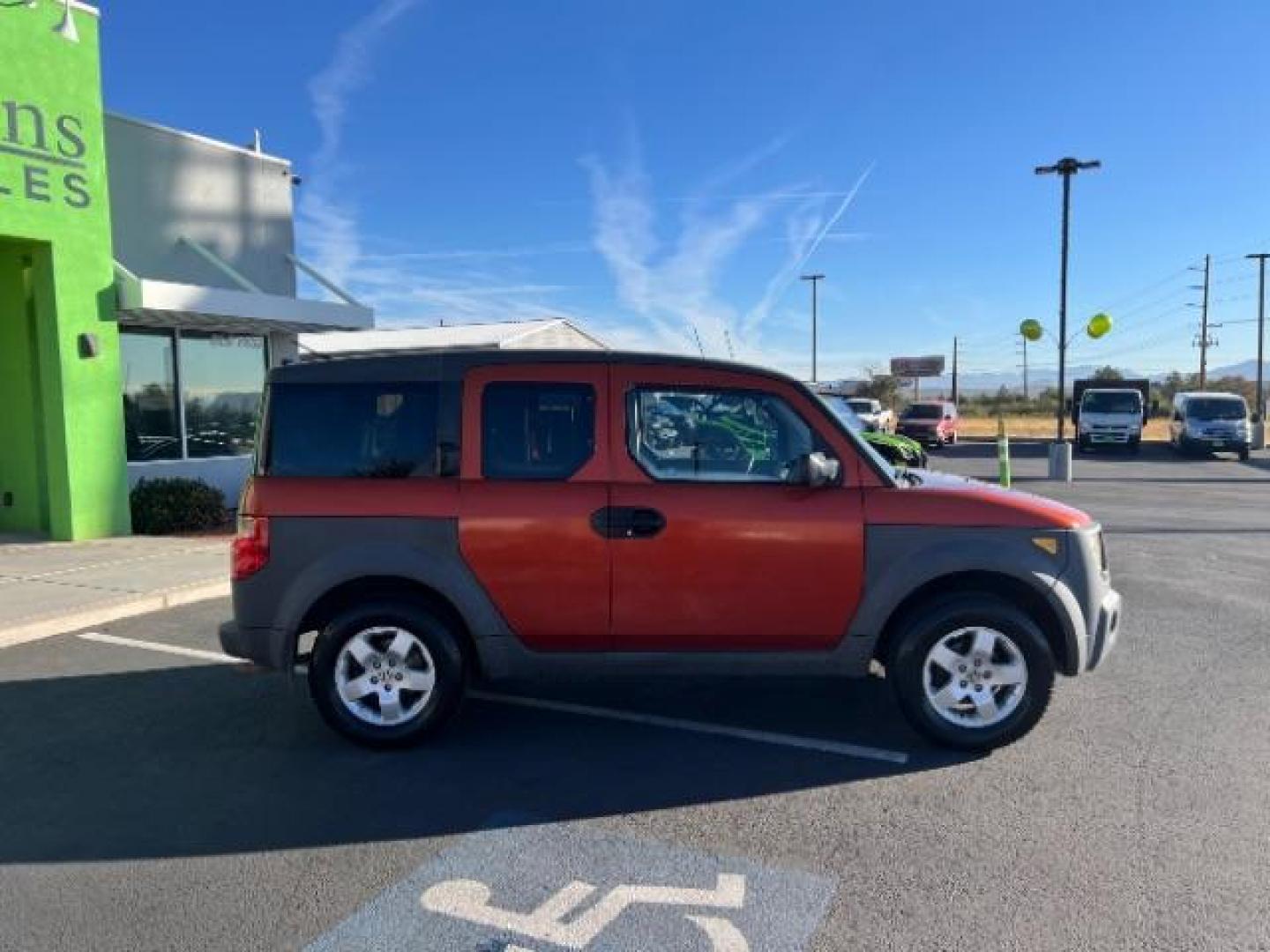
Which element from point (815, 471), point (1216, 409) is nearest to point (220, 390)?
point (815, 471)

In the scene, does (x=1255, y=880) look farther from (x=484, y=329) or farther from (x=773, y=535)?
(x=484, y=329)

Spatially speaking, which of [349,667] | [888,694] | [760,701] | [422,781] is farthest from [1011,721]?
[349,667]

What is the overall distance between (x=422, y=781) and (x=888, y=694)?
105 inches

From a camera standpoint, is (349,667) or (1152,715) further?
(1152,715)

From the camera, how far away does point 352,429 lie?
4754 mm

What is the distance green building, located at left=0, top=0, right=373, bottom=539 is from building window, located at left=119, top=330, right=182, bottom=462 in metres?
0.02

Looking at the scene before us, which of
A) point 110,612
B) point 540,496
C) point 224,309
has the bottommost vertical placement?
point 110,612

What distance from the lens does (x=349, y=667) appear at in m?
4.66

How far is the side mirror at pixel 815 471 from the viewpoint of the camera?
4441 mm

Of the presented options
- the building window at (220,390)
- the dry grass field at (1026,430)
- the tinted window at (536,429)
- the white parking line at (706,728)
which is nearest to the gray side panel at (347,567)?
the tinted window at (536,429)

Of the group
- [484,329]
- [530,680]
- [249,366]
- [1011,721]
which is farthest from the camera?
[484,329]

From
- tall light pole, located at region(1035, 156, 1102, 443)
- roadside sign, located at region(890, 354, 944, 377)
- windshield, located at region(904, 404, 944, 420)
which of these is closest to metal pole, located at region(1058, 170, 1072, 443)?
tall light pole, located at region(1035, 156, 1102, 443)

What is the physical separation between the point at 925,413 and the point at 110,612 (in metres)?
29.8

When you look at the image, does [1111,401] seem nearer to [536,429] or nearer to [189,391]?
[189,391]
